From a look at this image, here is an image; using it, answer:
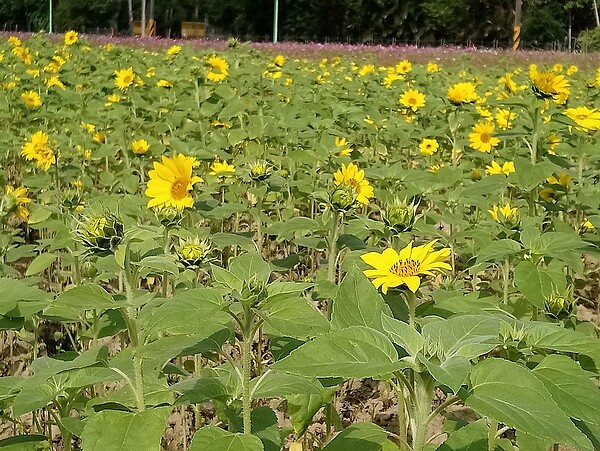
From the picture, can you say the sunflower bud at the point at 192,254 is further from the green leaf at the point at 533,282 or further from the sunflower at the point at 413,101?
the sunflower at the point at 413,101

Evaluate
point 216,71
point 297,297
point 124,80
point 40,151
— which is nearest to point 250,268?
point 297,297

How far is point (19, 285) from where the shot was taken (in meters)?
1.21

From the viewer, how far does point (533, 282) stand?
138 centimetres

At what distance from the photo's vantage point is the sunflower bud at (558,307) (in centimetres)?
143

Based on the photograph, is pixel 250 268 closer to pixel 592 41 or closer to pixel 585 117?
pixel 585 117

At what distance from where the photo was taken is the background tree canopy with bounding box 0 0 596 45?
3027 centimetres

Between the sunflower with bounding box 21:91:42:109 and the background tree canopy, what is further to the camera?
the background tree canopy

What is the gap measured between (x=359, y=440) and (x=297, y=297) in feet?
0.66

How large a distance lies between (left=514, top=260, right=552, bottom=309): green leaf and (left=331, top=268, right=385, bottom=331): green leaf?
43 cm

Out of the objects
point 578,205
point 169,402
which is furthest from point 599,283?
point 169,402

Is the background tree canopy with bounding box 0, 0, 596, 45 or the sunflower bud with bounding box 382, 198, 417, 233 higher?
the background tree canopy with bounding box 0, 0, 596, 45

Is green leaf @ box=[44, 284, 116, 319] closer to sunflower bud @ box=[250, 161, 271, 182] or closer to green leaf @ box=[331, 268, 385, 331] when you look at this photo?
green leaf @ box=[331, 268, 385, 331]

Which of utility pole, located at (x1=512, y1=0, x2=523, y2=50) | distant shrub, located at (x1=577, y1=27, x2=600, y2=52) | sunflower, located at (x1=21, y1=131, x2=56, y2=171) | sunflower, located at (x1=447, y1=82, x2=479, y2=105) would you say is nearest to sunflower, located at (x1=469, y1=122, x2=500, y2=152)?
sunflower, located at (x1=447, y1=82, x2=479, y2=105)

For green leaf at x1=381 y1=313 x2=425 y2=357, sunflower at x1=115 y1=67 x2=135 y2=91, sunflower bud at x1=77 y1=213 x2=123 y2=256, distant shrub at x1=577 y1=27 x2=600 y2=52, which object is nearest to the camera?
green leaf at x1=381 y1=313 x2=425 y2=357
